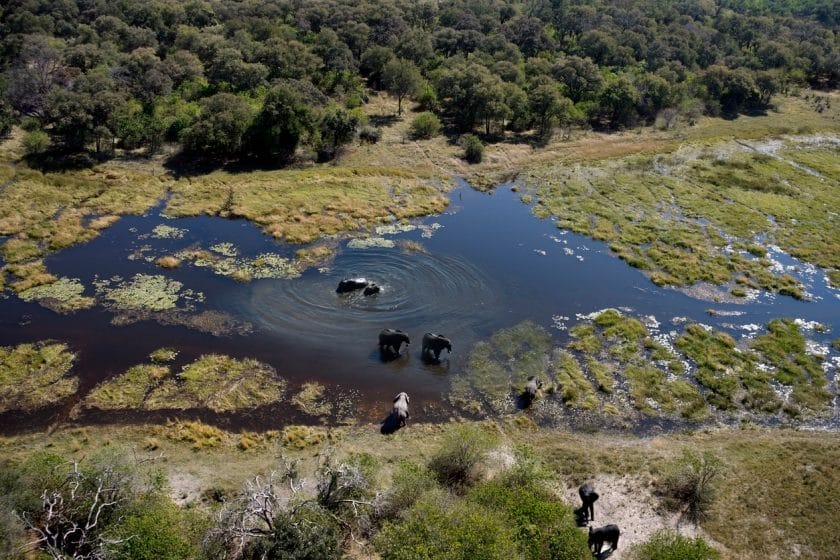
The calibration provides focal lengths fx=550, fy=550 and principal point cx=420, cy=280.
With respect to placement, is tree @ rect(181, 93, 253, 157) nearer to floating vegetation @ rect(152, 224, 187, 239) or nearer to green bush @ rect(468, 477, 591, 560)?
floating vegetation @ rect(152, 224, 187, 239)

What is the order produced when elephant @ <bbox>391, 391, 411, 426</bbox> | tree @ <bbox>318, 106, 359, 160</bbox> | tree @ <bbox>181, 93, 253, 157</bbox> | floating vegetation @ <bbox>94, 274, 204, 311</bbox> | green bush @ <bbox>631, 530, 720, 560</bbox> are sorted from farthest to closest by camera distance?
tree @ <bbox>318, 106, 359, 160</bbox> → tree @ <bbox>181, 93, 253, 157</bbox> → floating vegetation @ <bbox>94, 274, 204, 311</bbox> → elephant @ <bbox>391, 391, 411, 426</bbox> → green bush @ <bbox>631, 530, 720, 560</bbox>

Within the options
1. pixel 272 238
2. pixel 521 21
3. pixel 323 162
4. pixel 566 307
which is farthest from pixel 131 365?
pixel 521 21

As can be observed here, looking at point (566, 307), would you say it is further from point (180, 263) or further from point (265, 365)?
point (180, 263)

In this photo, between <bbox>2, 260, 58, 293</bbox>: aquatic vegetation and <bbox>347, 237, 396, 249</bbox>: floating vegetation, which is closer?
<bbox>2, 260, 58, 293</bbox>: aquatic vegetation

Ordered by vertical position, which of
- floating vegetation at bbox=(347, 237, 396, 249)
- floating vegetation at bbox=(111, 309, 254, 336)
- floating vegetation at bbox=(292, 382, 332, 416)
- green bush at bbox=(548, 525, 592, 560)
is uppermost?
floating vegetation at bbox=(347, 237, 396, 249)

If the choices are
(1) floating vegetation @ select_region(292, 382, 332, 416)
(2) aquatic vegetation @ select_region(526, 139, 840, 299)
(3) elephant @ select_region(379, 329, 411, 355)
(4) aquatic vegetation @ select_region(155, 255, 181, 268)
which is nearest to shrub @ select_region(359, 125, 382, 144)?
(2) aquatic vegetation @ select_region(526, 139, 840, 299)

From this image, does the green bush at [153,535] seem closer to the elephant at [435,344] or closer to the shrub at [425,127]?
the elephant at [435,344]

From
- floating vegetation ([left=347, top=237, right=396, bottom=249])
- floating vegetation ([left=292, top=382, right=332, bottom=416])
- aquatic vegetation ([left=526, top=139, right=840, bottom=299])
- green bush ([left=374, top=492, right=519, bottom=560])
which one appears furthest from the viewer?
aquatic vegetation ([left=526, top=139, right=840, bottom=299])
